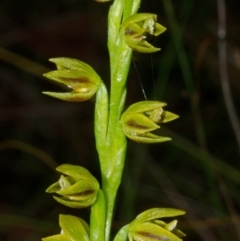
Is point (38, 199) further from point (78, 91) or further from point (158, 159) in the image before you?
point (78, 91)

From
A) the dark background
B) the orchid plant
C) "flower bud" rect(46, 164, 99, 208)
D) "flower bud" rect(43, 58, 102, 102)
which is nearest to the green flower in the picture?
the orchid plant

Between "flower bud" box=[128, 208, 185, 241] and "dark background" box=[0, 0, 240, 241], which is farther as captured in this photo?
"dark background" box=[0, 0, 240, 241]

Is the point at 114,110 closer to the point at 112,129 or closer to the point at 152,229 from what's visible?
the point at 112,129

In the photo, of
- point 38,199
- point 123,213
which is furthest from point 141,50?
point 38,199

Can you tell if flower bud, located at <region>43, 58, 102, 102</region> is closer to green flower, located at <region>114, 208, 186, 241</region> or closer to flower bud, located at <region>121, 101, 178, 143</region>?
flower bud, located at <region>121, 101, 178, 143</region>

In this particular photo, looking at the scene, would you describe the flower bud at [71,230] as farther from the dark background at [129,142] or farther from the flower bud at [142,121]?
the dark background at [129,142]

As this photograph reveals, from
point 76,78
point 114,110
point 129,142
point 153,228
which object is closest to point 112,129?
point 114,110
